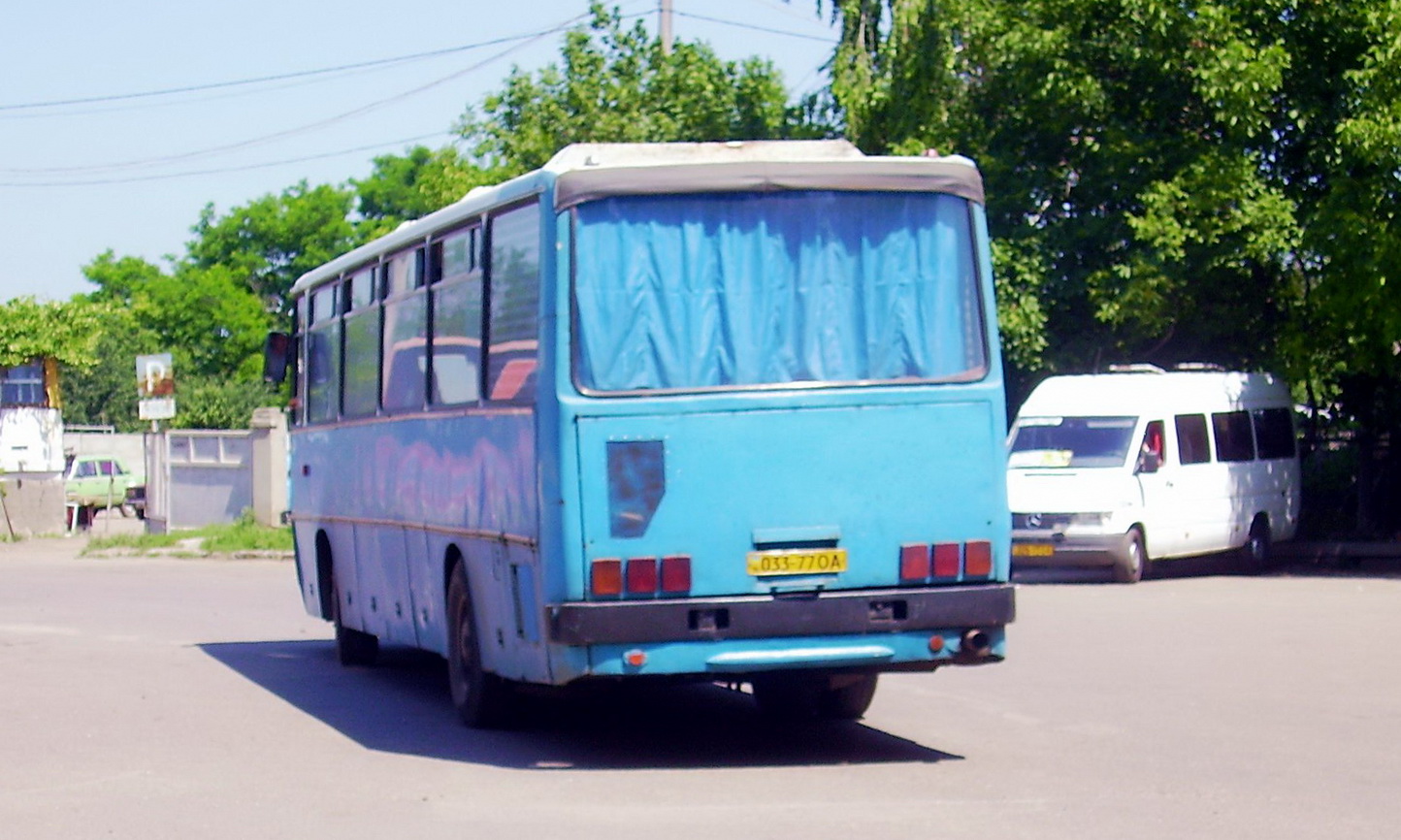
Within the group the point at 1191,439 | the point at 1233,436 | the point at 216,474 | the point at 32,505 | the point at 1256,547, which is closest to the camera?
the point at 1191,439

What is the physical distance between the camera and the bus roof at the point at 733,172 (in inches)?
407

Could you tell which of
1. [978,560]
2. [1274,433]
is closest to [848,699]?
[978,560]

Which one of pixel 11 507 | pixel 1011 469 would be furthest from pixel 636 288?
pixel 11 507

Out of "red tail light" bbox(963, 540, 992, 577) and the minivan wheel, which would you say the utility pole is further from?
"red tail light" bbox(963, 540, 992, 577)

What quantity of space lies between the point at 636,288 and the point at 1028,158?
20941 mm

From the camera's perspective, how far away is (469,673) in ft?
39.9

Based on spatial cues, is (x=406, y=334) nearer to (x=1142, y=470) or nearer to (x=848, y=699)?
(x=848, y=699)

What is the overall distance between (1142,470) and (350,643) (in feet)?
38.6

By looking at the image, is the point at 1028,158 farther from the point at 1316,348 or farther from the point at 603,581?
the point at 603,581

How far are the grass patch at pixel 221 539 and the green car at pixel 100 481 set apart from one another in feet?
58.8

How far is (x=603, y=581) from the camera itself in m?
10.1

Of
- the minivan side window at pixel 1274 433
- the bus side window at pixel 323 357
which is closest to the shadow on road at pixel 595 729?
the bus side window at pixel 323 357

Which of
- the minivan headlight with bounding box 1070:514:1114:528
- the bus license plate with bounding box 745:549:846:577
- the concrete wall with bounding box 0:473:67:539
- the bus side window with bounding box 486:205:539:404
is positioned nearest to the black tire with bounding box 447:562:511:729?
the bus side window with bounding box 486:205:539:404

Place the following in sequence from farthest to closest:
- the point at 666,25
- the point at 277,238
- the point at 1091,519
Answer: the point at 277,238
the point at 666,25
the point at 1091,519
